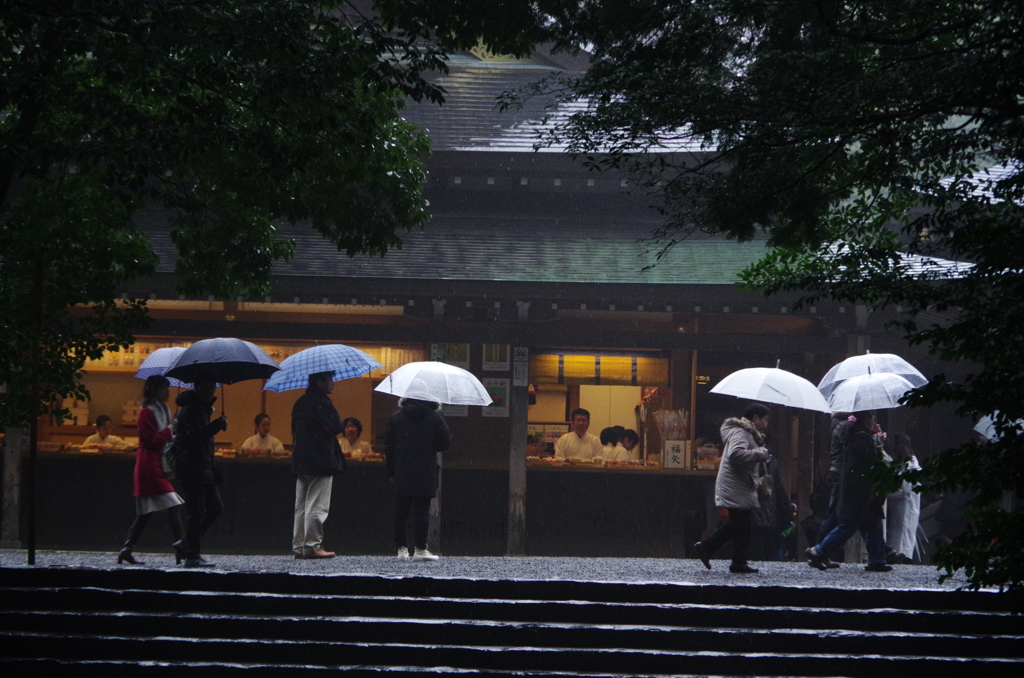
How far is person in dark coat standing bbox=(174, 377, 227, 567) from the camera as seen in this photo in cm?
815

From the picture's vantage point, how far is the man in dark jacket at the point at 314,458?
29.6 feet

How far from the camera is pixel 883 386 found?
865 cm

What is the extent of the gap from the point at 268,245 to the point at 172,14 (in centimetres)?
321

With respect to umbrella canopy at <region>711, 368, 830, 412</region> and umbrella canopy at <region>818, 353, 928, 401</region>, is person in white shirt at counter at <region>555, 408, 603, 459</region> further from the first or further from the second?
umbrella canopy at <region>818, 353, 928, 401</region>

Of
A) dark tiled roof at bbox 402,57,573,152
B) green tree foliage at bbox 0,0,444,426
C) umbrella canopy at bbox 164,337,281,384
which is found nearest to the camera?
green tree foliage at bbox 0,0,444,426

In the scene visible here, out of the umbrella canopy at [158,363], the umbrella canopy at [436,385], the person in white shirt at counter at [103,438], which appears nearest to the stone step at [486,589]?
the umbrella canopy at [436,385]

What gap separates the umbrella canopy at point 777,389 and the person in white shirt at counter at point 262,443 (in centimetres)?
590

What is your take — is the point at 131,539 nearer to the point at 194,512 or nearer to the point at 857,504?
the point at 194,512

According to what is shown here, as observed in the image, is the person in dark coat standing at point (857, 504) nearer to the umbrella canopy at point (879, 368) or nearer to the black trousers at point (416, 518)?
the umbrella canopy at point (879, 368)

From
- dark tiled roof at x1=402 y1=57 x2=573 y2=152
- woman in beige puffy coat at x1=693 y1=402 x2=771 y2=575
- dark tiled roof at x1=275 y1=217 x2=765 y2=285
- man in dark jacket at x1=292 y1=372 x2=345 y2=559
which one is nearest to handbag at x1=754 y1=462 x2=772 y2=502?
woman in beige puffy coat at x1=693 y1=402 x2=771 y2=575

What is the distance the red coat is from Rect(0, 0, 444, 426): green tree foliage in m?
0.76

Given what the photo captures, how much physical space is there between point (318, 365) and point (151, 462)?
1.87 metres

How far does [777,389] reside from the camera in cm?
909

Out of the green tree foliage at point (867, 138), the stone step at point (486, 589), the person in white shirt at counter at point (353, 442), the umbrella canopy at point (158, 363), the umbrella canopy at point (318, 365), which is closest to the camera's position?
the green tree foliage at point (867, 138)
